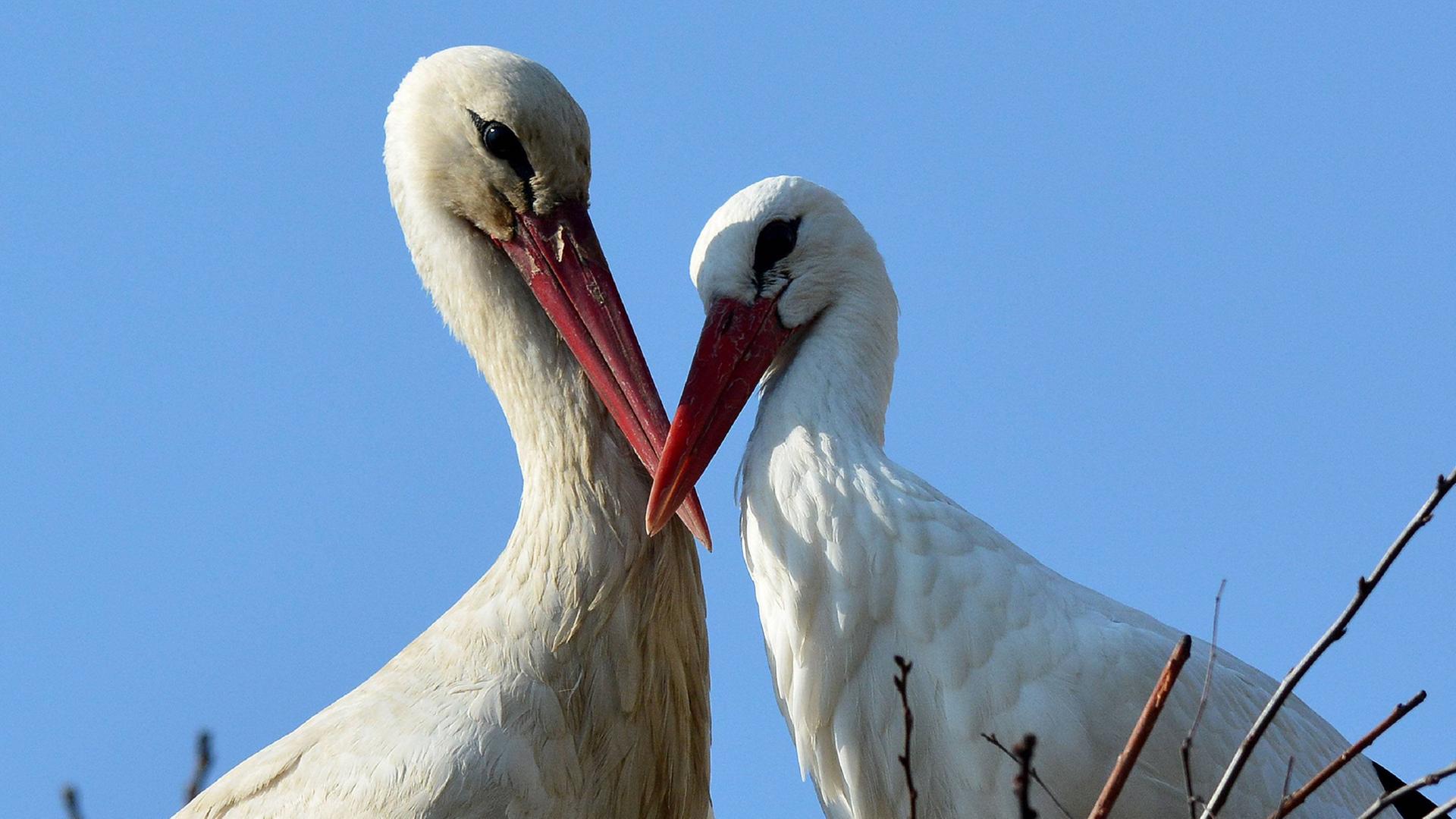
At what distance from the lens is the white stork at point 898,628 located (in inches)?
103

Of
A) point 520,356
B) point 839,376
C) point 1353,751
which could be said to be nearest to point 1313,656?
point 1353,751

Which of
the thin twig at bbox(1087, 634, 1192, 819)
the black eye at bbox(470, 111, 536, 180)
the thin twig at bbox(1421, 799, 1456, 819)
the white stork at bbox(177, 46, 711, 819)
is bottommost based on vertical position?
Result: the thin twig at bbox(1421, 799, 1456, 819)

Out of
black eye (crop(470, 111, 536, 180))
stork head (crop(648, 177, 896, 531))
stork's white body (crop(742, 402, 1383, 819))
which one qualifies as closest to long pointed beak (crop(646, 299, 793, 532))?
stork head (crop(648, 177, 896, 531))

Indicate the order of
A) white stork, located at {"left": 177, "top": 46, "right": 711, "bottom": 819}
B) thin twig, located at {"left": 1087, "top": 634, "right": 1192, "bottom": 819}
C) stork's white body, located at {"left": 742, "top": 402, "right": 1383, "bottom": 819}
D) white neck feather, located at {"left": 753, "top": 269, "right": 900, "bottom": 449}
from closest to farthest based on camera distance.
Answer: thin twig, located at {"left": 1087, "top": 634, "right": 1192, "bottom": 819}, stork's white body, located at {"left": 742, "top": 402, "right": 1383, "bottom": 819}, white stork, located at {"left": 177, "top": 46, "right": 711, "bottom": 819}, white neck feather, located at {"left": 753, "top": 269, "right": 900, "bottom": 449}

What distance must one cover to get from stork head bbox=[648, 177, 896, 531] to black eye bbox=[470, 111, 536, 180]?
0.35 metres

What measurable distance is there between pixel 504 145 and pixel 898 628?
115 centimetres

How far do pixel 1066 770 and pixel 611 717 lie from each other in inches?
31.0

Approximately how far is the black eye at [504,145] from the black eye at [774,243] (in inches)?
17.1

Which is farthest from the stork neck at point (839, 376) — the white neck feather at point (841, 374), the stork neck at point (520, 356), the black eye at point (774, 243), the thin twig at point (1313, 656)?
the thin twig at point (1313, 656)

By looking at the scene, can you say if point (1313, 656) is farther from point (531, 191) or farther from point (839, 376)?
point (531, 191)

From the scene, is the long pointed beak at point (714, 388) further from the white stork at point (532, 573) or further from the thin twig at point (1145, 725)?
the thin twig at point (1145, 725)


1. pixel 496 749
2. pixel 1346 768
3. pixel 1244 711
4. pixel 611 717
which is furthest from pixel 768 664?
pixel 1346 768

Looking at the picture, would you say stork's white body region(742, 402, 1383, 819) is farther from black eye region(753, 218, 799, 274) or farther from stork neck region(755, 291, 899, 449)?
black eye region(753, 218, 799, 274)

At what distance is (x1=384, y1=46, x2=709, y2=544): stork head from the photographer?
3.08 metres
